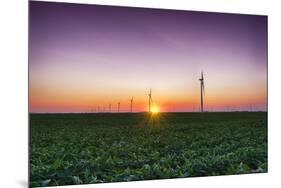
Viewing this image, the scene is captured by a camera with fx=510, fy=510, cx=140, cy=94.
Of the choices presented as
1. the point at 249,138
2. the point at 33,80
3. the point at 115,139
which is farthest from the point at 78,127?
the point at 249,138

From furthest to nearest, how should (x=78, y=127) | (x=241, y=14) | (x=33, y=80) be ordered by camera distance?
(x=241, y=14) → (x=78, y=127) → (x=33, y=80)

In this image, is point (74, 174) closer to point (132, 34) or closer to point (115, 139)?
point (115, 139)

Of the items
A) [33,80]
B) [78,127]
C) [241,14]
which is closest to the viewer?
[33,80]

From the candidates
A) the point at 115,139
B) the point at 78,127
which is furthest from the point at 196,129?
the point at 78,127

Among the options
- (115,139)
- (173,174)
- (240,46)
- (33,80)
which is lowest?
(173,174)

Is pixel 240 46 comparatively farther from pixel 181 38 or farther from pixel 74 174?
pixel 74 174

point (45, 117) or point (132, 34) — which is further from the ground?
point (132, 34)

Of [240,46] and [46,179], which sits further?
[240,46]
